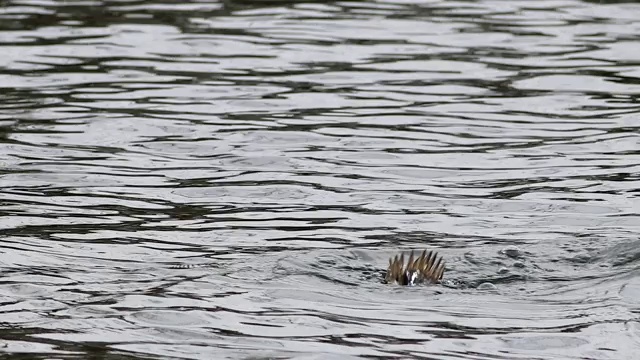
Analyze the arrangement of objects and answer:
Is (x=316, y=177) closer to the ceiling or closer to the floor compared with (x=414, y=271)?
closer to the floor

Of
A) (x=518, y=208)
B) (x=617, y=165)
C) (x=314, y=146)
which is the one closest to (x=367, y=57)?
(x=314, y=146)

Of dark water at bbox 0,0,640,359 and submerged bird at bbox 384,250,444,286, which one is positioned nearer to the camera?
dark water at bbox 0,0,640,359

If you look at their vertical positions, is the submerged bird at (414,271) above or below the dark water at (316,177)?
above

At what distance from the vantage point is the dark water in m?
6.49

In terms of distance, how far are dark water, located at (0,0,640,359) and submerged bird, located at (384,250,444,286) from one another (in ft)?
0.23

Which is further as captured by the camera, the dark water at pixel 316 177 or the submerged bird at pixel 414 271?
the submerged bird at pixel 414 271

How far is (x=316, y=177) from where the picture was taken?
969 cm

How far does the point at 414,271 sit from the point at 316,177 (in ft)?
8.99

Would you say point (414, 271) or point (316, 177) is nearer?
point (414, 271)

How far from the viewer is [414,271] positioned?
23.1 feet

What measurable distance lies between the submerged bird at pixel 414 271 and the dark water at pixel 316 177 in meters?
0.07

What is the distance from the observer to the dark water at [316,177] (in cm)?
649

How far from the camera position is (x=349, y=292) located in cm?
704

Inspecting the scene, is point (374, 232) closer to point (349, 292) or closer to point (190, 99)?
point (349, 292)
